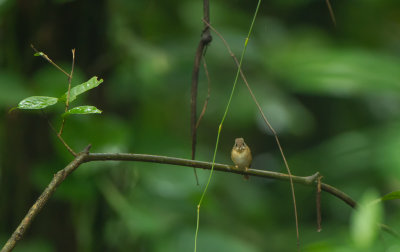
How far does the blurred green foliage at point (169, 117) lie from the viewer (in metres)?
2.03

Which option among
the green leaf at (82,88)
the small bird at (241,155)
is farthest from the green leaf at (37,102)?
the small bird at (241,155)

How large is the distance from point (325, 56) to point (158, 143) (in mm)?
869

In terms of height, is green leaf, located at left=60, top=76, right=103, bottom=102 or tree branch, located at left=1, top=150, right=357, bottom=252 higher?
green leaf, located at left=60, top=76, right=103, bottom=102

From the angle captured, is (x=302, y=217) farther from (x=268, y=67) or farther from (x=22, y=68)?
(x=22, y=68)

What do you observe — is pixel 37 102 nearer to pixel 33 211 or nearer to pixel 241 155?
pixel 33 211

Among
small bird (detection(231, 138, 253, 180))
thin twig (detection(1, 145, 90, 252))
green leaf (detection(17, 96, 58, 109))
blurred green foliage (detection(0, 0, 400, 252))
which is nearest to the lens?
thin twig (detection(1, 145, 90, 252))

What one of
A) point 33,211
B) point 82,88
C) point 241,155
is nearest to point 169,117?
point 241,155

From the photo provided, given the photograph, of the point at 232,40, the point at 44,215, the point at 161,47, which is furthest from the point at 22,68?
the point at 232,40

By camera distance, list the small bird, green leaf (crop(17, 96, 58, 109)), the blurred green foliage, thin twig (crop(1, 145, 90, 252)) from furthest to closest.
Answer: the blurred green foliage
the small bird
green leaf (crop(17, 96, 58, 109))
thin twig (crop(1, 145, 90, 252))

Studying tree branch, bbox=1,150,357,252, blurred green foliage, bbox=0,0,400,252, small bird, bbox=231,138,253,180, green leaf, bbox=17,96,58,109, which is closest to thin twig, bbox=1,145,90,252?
tree branch, bbox=1,150,357,252

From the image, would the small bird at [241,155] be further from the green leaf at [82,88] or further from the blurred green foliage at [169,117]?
the green leaf at [82,88]

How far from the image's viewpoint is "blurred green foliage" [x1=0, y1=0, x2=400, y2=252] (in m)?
2.03

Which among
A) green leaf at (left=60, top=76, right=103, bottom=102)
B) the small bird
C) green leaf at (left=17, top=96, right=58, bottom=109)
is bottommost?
green leaf at (left=17, top=96, right=58, bottom=109)

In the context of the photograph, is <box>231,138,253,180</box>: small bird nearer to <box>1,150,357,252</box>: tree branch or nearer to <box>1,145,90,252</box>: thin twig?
<box>1,150,357,252</box>: tree branch
